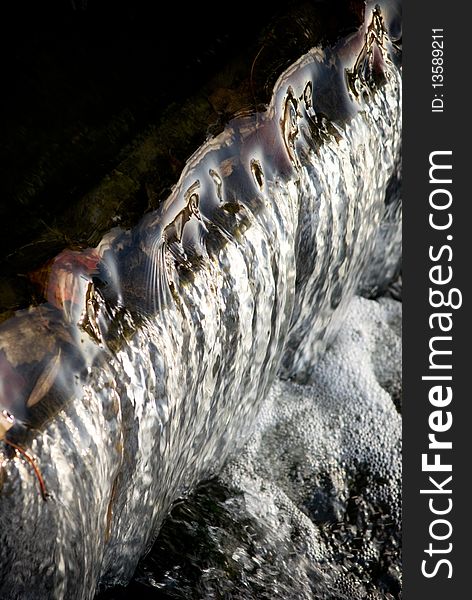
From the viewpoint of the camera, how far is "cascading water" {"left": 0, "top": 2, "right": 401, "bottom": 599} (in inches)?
43.1

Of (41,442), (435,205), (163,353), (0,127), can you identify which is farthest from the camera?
(0,127)

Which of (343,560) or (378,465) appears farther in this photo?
(378,465)

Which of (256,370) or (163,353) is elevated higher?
(256,370)

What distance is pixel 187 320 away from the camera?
1.34 m

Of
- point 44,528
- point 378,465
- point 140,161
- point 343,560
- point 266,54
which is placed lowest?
point 44,528

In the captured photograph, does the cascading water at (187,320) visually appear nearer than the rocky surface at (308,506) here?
Yes

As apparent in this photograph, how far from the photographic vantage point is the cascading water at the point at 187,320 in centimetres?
109

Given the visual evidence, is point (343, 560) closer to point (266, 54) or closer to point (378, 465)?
point (378, 465)

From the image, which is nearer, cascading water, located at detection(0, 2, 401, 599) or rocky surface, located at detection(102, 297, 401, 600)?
cascading water, located at detection(0, 2, 401, 599)

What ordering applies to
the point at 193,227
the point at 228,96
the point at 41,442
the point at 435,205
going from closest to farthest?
the point at 41,442, the point at 193,227, the point at 228,96, the point at 435,205

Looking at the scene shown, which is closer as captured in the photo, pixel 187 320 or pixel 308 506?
pixel 187 320

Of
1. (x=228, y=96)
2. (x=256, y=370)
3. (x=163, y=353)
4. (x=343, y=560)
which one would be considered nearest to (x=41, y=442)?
(x=163, y=353)

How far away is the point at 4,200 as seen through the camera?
6.01 ft

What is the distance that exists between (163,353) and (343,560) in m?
0.80
